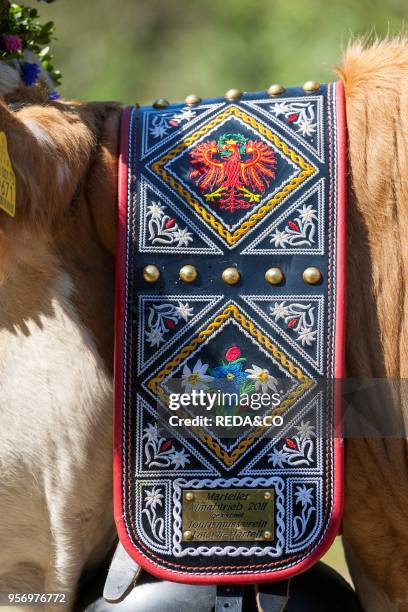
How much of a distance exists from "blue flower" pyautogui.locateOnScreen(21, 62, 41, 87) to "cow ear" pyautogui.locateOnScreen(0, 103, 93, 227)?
0.16 metres

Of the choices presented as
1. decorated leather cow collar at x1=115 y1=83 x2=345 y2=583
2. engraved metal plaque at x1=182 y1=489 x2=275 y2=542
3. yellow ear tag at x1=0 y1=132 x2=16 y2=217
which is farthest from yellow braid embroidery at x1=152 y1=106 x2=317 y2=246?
engraved metal plaque at x1=182 y1=489 x2=275 y2=542

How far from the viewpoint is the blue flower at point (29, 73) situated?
1.50 metres

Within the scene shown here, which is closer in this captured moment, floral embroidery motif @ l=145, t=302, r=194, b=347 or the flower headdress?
floral embroidery motif @ l=145, t=302, r=194, b=347

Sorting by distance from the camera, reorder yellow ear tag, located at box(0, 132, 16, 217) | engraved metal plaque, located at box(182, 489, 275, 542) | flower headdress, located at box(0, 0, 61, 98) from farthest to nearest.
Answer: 1. flower headdress, located at box(0, 0, 61, 98)
2. engraved metal plaque, located at box(182, 489, 275, 542)
3. yellow ear tag, located at box(0, 132, 16, 217)

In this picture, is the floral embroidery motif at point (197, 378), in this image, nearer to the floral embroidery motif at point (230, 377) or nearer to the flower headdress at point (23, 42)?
the floral embroidery motif at point (230, 377)

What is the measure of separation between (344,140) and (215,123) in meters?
0.20

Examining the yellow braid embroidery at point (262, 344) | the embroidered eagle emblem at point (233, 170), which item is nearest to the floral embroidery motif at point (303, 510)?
the yellow braid embroidery at point (262, 344)

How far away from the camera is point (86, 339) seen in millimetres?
1310

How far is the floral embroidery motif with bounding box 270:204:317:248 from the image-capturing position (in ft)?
4.26

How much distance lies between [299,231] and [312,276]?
72 mm

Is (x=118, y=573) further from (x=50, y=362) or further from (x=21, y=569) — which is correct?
(x=50, y=362)

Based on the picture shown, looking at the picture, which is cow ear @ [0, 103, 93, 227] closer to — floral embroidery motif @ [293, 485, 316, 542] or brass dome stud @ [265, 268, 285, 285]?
brass dome stud @ [265, 268, 285, 285]

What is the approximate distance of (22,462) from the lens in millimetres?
1316

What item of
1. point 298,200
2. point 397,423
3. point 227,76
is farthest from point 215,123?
point 227,76
